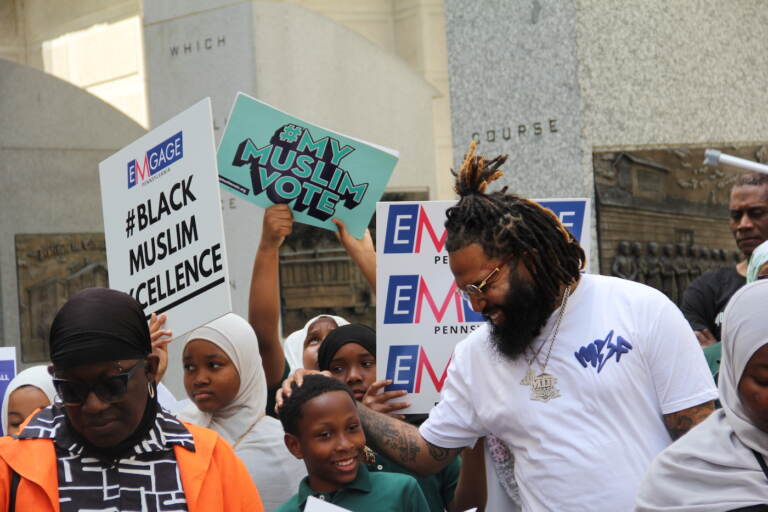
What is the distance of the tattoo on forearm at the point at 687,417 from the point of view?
298cm

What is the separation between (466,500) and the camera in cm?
362

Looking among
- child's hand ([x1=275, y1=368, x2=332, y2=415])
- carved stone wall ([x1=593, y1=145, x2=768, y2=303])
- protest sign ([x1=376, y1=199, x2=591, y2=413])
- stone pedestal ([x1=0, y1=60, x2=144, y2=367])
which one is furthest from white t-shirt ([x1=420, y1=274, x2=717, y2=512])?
stone pedestal ([x1=0, y1=60, x2=144, y2=367])

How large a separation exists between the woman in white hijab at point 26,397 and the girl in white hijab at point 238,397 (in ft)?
2.11

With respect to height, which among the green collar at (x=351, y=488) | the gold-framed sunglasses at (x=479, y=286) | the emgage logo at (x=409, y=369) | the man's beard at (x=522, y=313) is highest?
the gold-framed sunglasses at (x=479, y=286)

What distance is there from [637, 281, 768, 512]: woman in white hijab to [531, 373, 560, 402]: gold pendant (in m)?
0.52

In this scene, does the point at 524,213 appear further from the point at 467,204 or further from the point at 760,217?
the point at 760,217

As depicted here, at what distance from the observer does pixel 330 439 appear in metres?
3.55

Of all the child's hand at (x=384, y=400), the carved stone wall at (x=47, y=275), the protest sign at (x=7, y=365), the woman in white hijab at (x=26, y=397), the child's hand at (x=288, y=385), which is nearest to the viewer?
the child's hand at (x=288, y=385)

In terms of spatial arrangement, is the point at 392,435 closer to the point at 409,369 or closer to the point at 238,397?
the point at 409,369

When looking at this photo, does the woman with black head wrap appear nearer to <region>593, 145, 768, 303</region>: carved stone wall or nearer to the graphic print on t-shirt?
the graphic print on t-shirt

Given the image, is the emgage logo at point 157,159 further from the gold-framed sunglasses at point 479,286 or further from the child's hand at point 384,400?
the gold-framed sunglasses at point 479,286

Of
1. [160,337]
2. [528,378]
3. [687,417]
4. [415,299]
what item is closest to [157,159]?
[160,337]

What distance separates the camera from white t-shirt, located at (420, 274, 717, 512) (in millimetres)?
2979

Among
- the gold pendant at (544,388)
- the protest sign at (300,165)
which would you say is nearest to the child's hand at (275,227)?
the protest sign at (300,165)
